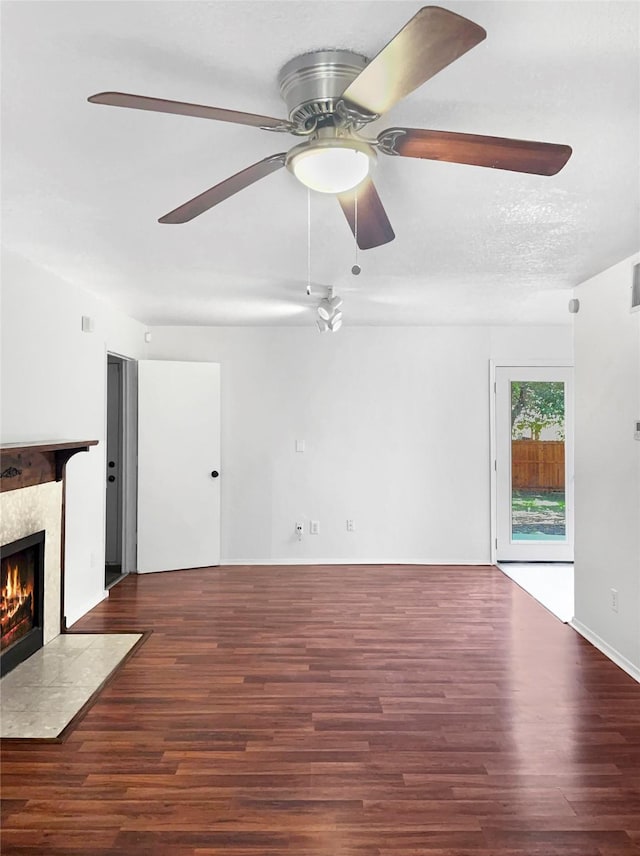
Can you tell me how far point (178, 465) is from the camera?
231 inches

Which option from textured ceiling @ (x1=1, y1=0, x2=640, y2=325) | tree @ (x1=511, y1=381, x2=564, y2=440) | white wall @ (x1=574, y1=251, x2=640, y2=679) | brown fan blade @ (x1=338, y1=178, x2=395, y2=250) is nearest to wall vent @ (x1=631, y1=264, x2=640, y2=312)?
white wall @ (x1=574, y1=251, x2=640, y2=679)

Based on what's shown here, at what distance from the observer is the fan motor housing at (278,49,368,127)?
1.55 metres

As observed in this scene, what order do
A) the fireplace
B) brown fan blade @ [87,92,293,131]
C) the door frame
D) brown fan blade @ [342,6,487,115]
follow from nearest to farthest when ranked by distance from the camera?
brown fan blade @ [342,6,487,115] → brown fan blade @ [87,92,293,131] → the fireplace → the door frame

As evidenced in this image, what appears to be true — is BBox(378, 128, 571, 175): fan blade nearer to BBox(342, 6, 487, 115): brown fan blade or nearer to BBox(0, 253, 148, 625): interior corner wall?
BBox(342, 6, 487, 115): brown fan blade

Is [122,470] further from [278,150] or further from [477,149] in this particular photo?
[477,149]

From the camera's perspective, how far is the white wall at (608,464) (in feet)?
11.4

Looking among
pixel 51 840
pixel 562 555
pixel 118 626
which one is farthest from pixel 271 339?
pixel 51 840

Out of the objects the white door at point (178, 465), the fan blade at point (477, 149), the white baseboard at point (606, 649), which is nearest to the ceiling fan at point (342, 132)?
the fan blade at point (477, 149)

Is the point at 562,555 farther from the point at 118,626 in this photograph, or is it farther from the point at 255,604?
the point at 118,626

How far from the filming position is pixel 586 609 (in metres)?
4.05

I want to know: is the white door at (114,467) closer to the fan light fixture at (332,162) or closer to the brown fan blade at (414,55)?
the fan light fixture at (332,162)

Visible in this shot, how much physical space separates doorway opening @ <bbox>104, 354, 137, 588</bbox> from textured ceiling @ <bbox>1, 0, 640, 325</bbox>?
5.55 ft

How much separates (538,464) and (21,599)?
15.8 ft

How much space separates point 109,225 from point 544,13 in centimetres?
220
